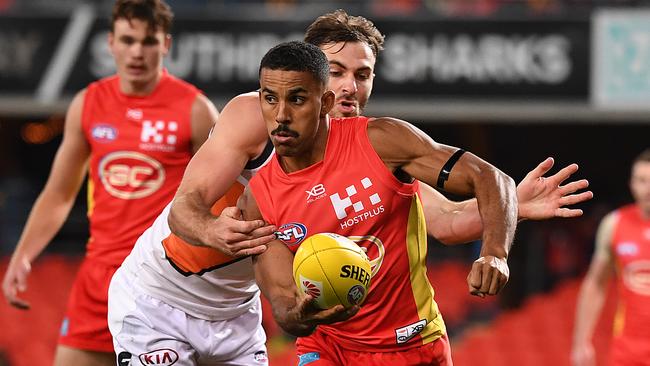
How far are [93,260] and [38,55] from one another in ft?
20.9

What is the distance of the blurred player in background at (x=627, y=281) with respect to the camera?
23.8ft

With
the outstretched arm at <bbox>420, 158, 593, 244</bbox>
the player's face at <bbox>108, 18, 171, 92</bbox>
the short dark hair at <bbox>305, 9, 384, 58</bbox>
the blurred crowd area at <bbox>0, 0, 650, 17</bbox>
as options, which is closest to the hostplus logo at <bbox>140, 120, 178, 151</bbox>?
the player's face at <bbox>108, 18, 171, 92</bbox>

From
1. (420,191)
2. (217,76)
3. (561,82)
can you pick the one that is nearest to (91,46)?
(217,76)

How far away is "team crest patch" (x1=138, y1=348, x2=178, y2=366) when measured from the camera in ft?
15.3

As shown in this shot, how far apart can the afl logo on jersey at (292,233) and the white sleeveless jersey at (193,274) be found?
45 cm

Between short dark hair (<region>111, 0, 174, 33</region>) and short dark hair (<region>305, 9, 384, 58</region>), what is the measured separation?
1183 mm

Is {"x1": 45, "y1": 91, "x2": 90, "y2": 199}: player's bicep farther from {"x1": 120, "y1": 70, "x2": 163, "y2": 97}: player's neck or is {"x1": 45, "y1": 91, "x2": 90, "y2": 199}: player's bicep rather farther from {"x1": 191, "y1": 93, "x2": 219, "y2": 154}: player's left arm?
{"x1": 191, "y1": 93, "x2": 219, "y2": 154}: player's left arm

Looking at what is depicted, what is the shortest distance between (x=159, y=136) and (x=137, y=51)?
0.46m

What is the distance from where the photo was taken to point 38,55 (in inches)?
455

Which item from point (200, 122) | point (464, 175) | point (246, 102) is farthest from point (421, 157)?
point (200, 122)

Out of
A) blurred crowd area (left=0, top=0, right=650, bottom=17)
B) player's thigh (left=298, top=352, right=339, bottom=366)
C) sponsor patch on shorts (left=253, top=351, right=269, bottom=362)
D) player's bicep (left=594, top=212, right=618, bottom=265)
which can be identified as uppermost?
blurred crowd area (left=0, top=0, right=650, bottom=17)

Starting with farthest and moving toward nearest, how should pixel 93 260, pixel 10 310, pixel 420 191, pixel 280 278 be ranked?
1. pixel 10 310
2. pixel 93 260
3. pixel 420 191
4. pixel 280 278

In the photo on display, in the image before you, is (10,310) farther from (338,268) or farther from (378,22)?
(338,268)

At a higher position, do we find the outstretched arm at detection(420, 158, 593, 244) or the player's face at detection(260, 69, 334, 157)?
the player's face at detection(260, 69, 334, 157)
